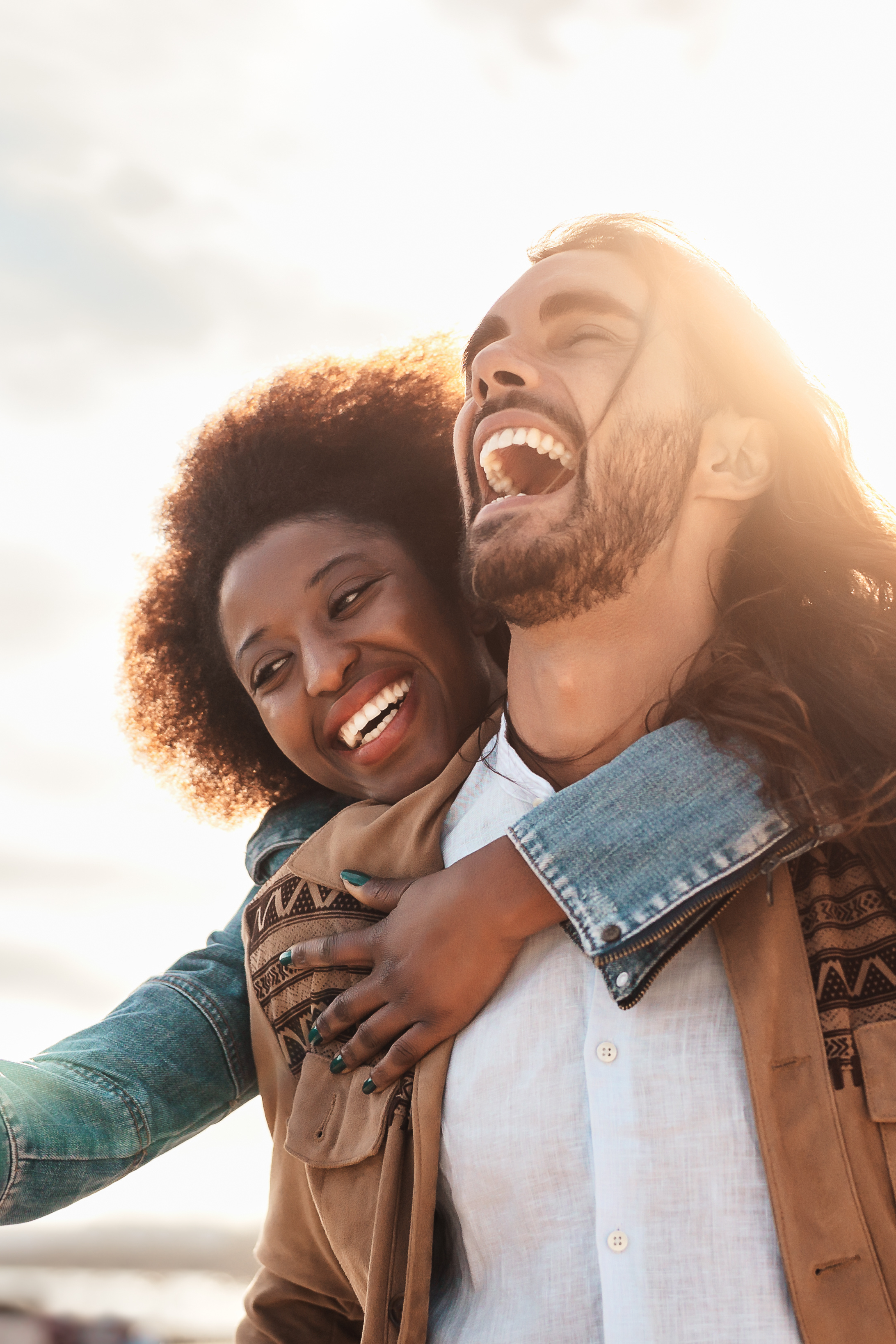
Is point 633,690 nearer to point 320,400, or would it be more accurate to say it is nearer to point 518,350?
point 518,350

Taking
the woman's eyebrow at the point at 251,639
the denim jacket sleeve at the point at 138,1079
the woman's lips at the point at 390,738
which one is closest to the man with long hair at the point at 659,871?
the woman's lips at the point at 390,738

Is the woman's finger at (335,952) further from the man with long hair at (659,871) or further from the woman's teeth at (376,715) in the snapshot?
the woman's teeth at (376,715)

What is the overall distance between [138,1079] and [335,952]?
61cm

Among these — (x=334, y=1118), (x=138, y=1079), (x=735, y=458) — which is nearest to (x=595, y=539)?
(x=735, y=458)

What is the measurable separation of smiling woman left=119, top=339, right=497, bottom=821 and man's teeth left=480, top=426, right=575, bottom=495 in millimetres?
471

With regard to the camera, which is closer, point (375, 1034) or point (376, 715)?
point (375, 1034)

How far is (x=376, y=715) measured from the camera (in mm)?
3096

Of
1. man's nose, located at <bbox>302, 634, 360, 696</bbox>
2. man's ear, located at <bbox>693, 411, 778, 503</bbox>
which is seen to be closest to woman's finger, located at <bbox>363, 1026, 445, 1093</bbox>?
man's nose, located at <bbox>302, 634, 360, 696</bbox>

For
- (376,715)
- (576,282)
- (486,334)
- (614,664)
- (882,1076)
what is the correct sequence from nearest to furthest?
(882,1076), (614,664), (576,282), (486,334), (376,715)

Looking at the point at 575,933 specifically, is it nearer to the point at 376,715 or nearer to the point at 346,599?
the point at 376,715

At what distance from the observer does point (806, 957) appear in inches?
85.4

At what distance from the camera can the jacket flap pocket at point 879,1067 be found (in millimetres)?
1979

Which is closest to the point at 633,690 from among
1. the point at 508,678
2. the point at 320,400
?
the point at 508,678

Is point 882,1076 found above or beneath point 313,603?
beneath
